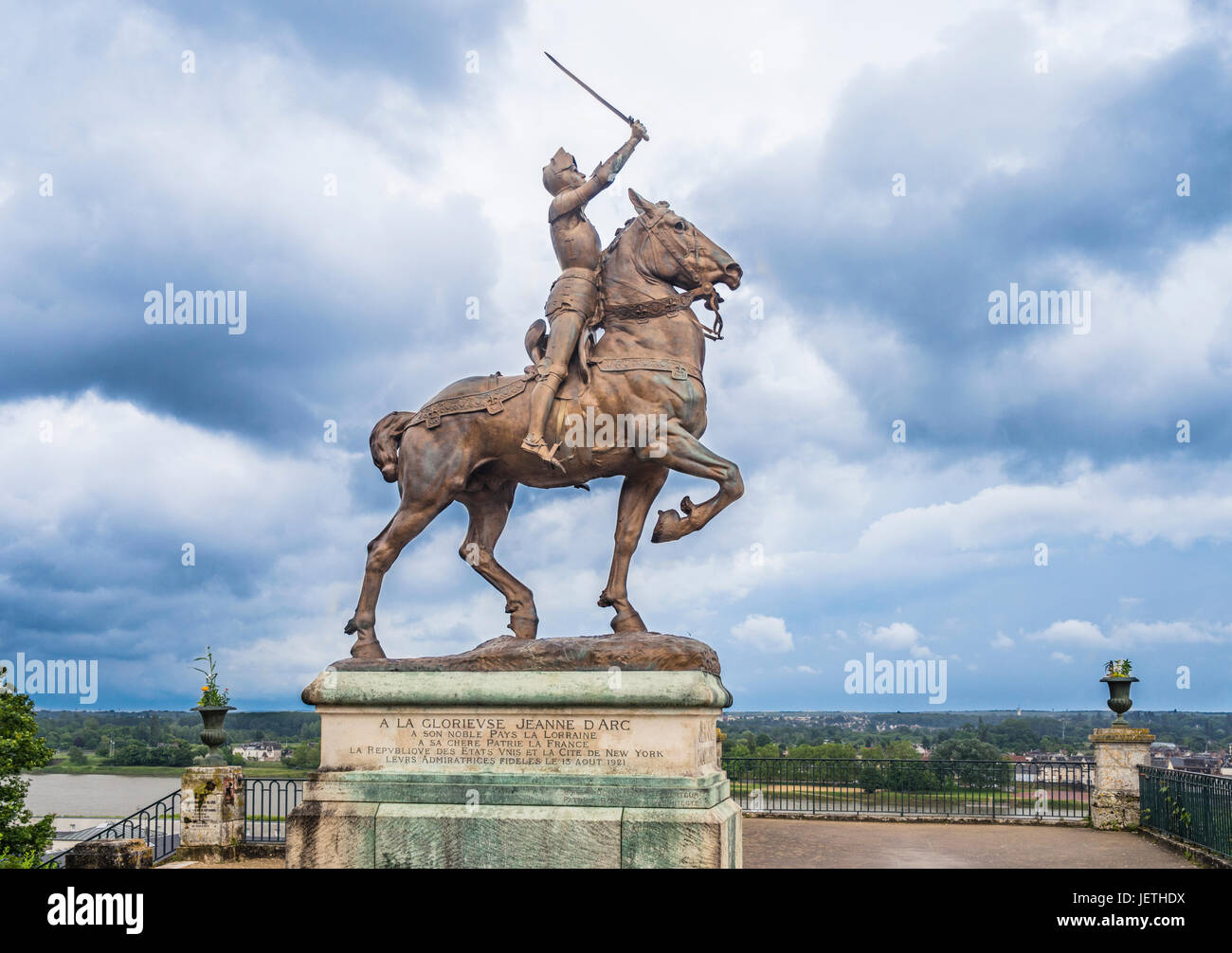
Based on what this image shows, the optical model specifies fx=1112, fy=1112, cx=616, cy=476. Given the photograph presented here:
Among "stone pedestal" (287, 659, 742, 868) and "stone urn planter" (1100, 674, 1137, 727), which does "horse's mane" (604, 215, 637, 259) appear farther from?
"stone urn planter" (1100, 674, 1137, 727)

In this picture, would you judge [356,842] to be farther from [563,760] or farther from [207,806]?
[207,806]

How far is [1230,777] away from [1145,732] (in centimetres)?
531

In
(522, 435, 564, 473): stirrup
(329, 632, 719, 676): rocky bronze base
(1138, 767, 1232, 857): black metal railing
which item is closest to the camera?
(329, 632, 719, 676): rocky bronze base

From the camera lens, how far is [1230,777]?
13695mm

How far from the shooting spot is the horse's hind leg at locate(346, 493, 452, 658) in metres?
9.49

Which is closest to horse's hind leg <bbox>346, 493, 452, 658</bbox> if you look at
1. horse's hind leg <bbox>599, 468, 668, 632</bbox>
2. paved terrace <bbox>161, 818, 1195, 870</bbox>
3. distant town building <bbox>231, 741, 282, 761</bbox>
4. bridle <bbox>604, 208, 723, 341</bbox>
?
horse's hind leg <bbox>599, 468, 668, 632</bbox>

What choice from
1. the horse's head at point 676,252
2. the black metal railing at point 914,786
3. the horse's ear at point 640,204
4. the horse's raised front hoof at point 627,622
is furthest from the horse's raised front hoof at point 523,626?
the black metal railing at point 914,786

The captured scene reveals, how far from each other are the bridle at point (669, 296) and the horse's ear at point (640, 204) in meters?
0.06

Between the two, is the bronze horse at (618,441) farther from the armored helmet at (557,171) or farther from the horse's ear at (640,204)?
the armored helmet at (557,171)

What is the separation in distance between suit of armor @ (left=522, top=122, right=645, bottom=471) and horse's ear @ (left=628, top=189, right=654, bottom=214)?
24 centimetres

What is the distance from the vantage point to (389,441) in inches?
394

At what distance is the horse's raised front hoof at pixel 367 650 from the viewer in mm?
9391

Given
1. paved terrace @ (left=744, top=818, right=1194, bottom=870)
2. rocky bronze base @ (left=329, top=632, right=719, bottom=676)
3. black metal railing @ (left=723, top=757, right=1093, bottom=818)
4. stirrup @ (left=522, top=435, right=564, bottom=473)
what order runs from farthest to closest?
black metal railing @ (left=723, top=757, right=1093, bottom=818)
paved terrace @ (left=744, top=818, right=1194, bottom=870)
stirrup @ (left=522, top=435, right=564, bottom=473)
rocky bronze base @ (left=329, top=632, right=719, bottom=676)

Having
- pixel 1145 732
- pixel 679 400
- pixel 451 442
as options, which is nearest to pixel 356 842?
pixel 451 442
